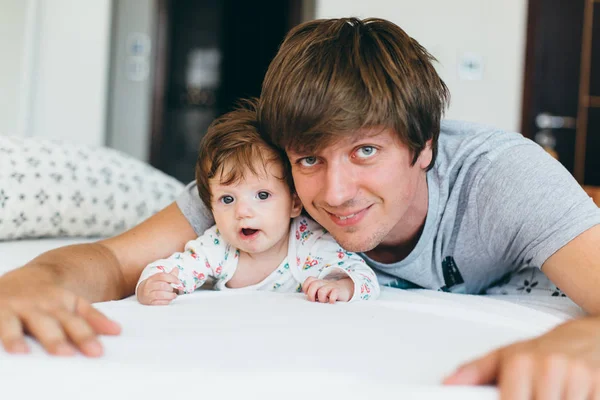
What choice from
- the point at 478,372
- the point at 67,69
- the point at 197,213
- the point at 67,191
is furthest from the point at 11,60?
the point at 478,372

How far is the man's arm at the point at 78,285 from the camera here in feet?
2.34

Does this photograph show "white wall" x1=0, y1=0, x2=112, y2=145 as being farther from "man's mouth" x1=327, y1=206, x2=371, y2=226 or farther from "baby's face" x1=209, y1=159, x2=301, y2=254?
"man's mouth" x1=327, y1=206, x2=371, y2=226

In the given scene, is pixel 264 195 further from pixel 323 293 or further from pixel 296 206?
pixel 323 293

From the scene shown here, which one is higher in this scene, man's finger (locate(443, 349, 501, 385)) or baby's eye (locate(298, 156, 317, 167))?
baby's eye (locate(298, 156, 317, 167))

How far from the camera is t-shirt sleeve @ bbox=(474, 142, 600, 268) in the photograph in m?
1.01

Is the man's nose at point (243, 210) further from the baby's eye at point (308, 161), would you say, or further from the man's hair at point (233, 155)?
the baby's eye at point (308, 161)

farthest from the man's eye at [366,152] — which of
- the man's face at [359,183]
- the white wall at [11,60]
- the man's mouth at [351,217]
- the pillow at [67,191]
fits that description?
the white wall at [11,60]

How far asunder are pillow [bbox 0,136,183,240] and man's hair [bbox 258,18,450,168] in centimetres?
84

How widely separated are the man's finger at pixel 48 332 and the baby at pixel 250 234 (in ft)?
1.42

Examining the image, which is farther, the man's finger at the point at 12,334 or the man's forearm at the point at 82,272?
the man's forearm at the point at 82,272

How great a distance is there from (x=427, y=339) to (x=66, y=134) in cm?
370

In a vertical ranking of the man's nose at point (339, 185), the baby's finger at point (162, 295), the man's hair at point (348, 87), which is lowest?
the baby's finger at point (162, 295)

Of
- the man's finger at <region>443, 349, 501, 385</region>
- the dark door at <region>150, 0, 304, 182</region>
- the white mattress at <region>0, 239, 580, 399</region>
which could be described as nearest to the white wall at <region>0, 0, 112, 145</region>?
the dark door at <region>150, 0, 304, 182</region>

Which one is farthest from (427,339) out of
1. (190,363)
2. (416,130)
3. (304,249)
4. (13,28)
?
(13,28)
